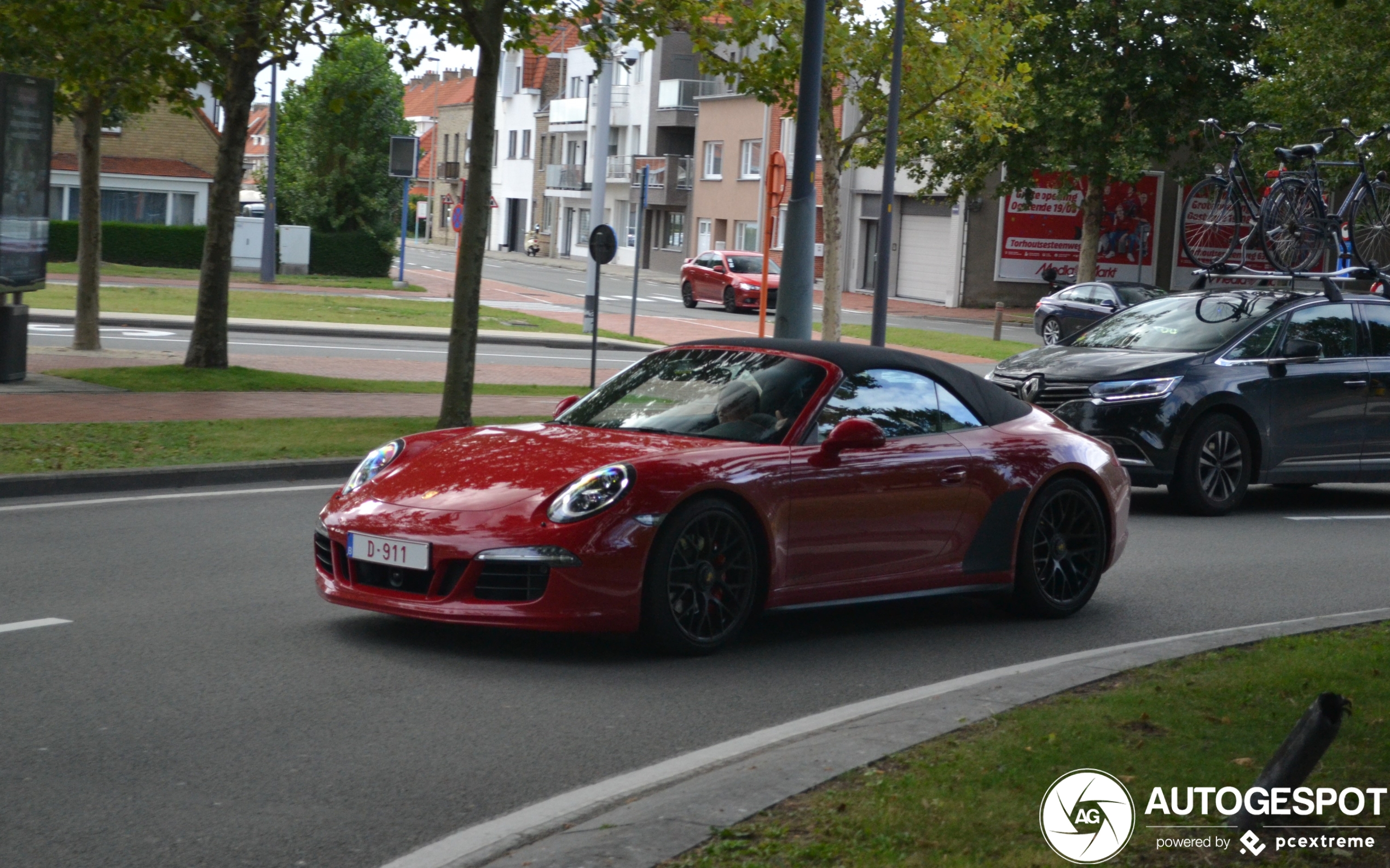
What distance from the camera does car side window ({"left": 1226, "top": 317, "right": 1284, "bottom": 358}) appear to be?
12852mm

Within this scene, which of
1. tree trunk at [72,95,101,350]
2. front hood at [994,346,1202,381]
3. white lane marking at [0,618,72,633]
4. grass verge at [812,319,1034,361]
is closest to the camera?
white lane marking at [0,618,72,633]

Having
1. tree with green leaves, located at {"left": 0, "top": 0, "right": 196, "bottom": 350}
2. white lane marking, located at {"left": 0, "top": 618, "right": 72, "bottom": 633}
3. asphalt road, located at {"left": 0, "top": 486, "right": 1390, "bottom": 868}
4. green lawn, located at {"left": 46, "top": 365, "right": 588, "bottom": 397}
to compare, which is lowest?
white lane marking, located at {"left": 0, "top": 618, "right": 72, "bottom": 633}

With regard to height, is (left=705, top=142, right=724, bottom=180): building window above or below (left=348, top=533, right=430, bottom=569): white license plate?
above

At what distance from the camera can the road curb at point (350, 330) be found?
28.2 metres

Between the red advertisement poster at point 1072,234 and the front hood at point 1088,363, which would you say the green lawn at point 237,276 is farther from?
the front hood at point 1088,363

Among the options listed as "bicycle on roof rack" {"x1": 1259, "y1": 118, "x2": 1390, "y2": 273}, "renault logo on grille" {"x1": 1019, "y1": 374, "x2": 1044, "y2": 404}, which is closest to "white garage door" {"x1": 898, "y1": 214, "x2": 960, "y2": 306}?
"bicycle on roof rack" {"x1": 1259, "y1": 118, "x2": 1390, "y2": 273}

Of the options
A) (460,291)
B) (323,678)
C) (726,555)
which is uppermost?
(460,291)

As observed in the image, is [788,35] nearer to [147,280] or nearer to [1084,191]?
[147,280]

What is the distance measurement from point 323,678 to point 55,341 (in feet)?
63.0

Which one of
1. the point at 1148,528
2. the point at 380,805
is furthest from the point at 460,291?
the point at 380,805

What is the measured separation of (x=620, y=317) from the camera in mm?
40625

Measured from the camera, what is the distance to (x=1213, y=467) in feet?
41.8

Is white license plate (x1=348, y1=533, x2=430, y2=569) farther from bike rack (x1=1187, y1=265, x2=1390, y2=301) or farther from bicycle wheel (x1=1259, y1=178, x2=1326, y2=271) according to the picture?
bicycle wheel (x1=1259, y1=178, x2=1326, y2=271)

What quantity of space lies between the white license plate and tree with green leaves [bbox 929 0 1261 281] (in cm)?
4012
